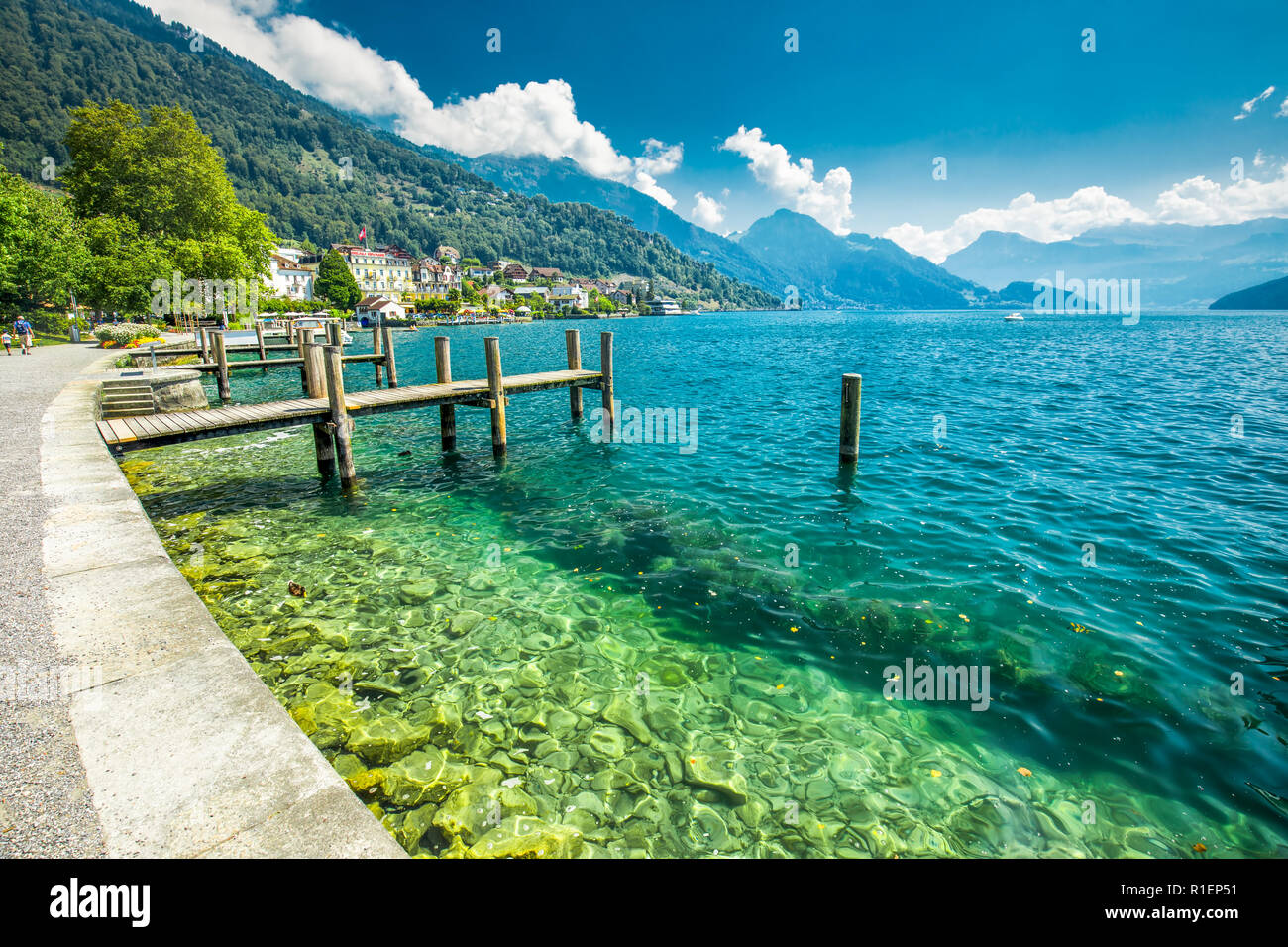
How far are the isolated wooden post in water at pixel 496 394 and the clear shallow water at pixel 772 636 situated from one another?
0.74 meters

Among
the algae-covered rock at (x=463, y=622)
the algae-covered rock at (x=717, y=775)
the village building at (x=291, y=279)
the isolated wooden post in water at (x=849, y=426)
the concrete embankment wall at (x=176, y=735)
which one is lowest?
the algae-covered rock at (x=717, y=775)

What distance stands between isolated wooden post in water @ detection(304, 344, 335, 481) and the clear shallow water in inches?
29.5

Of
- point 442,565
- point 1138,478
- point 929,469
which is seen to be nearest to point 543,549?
point 442,565

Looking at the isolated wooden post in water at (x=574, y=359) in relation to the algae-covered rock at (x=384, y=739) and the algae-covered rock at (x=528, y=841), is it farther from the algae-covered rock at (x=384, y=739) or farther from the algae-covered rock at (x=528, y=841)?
the algae-covered rock at (x=528, y=841)

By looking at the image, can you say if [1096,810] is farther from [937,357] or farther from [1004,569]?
[937,357]

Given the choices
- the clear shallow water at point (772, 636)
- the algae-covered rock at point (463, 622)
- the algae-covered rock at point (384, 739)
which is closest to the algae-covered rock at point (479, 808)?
the clear shallow water at point (772, 636)

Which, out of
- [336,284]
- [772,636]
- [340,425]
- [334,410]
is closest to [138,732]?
[772,636]

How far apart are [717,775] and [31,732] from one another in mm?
5939

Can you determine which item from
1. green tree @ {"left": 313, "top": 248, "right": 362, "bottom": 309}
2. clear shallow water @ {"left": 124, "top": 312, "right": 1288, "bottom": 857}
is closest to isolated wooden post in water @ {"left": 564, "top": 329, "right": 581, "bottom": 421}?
clear shallow water @ {"left": 124, "top": 312, "right": 1288, "bottom": 857}

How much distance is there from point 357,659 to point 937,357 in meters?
60.7

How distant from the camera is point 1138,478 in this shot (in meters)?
15.4

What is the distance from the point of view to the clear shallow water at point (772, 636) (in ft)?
18.3

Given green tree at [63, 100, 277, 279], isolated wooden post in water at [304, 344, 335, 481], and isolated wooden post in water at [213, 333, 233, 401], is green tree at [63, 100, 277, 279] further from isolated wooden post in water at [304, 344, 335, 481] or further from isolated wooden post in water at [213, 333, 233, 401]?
isolated wooden post in water at [304, 344, 335, 481]

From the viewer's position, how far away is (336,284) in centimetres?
14062
